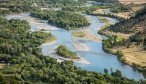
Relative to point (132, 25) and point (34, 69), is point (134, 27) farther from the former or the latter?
point (34, 69)

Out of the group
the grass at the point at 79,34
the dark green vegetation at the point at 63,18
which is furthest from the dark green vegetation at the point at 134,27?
the dark green vegetation at the point at 63,18

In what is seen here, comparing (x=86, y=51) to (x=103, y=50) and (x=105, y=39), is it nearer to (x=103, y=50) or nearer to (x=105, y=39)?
(x=103, y=50)

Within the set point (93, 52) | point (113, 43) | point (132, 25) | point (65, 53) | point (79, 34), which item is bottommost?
point (79, 34)

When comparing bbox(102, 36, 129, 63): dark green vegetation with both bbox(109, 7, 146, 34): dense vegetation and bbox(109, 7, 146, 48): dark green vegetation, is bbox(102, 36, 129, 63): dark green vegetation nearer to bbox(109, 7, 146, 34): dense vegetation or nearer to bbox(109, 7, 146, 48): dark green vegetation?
bbox(109, 7, 146, 48): dark green vegetation

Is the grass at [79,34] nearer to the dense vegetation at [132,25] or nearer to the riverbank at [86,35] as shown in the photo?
the riverbank at [86,35]

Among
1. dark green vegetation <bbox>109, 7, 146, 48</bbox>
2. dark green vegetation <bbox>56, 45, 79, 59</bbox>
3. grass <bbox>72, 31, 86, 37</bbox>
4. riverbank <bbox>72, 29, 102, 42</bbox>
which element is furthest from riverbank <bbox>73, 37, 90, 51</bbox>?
dark green vegetation <bbox>109, 7, 146, 48</bbox>

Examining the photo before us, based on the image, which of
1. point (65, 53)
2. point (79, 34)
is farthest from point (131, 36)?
point (65, 53)

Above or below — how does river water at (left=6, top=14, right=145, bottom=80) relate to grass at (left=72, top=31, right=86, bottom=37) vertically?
above
